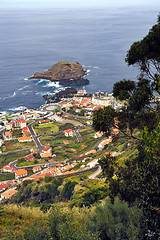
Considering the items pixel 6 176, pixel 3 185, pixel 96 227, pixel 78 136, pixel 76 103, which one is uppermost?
pixel 96 227

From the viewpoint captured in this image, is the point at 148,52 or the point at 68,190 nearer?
the point at 148,52

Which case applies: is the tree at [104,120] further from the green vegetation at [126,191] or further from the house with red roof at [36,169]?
the house with red roof at [36,169]

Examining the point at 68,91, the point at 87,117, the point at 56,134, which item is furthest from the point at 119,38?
the point at 56,134

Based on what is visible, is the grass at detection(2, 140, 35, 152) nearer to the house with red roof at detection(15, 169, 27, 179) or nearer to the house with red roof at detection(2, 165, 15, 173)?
the house with red roof at detection(2, 165, 15, 173)

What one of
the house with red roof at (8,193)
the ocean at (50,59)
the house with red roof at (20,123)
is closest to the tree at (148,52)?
the house with red roof at (8,193)

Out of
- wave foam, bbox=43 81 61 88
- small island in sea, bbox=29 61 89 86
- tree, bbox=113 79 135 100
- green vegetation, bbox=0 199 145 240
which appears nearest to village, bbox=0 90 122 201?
wave foam, bbox=43 81 61 88

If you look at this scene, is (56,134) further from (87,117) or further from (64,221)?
(64,221)

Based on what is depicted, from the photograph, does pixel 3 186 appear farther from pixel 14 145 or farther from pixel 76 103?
pixel 76 103

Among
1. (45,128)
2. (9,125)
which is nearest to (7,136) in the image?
(9,125)
